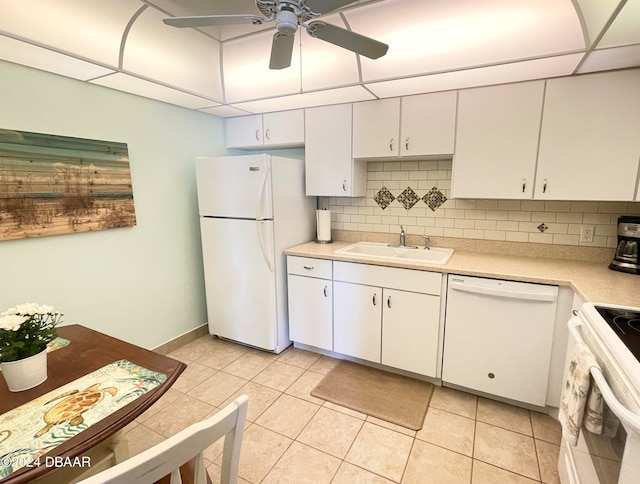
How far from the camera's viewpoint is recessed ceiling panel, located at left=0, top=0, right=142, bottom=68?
1.45 m

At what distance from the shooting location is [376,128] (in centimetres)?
249

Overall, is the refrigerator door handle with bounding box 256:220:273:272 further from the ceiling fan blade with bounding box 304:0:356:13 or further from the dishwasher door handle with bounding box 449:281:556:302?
the ceiling fan blade with bounding box 304:0:356:13

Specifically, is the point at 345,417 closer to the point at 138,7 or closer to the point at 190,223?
the point at 190,223

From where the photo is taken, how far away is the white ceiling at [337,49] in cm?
152

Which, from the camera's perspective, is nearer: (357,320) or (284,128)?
(357,320)

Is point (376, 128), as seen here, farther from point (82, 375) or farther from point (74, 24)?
point (82, 375)

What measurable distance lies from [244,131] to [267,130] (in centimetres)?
29

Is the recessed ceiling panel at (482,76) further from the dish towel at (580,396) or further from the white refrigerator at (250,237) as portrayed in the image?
the dish towel at (580,396)

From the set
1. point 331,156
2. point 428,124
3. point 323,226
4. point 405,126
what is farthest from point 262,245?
point 428,124

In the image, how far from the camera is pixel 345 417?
2023 millimetres

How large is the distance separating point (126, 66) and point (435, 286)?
236cm

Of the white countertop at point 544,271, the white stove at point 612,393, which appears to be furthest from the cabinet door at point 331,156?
the white stove at point 612,393

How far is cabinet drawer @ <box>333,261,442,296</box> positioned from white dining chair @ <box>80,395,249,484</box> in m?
1.66

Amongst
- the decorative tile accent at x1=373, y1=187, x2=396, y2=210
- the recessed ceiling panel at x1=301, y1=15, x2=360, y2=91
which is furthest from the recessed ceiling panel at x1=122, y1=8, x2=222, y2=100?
the decorative tile accent at x1=373, y1=187, x2=396, y2=210
